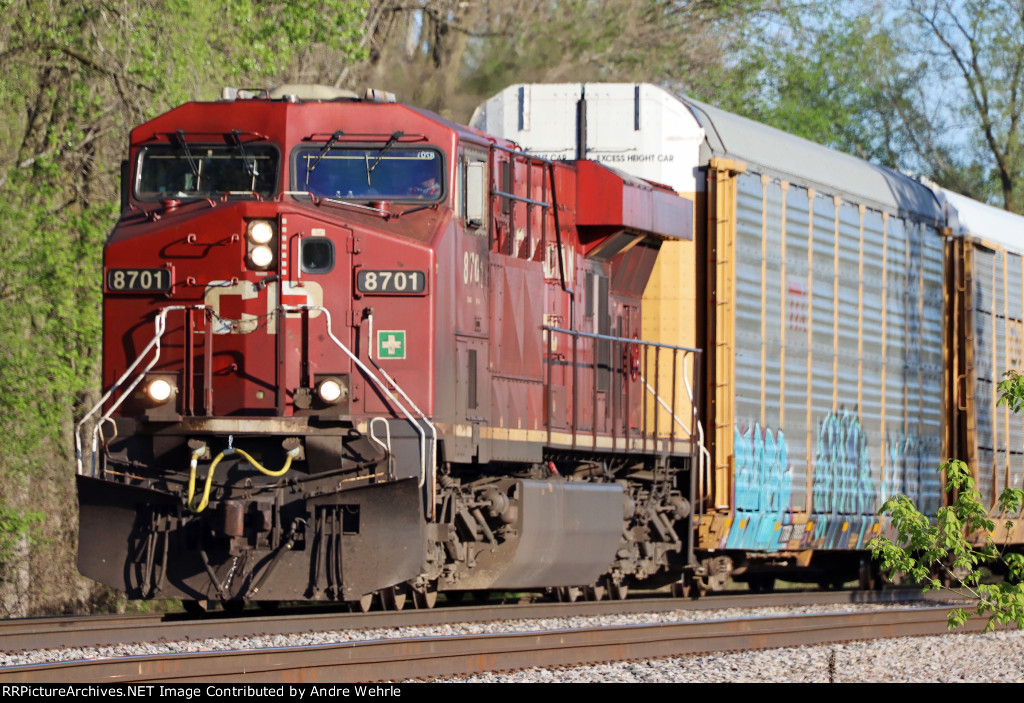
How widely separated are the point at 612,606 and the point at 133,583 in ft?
15.5

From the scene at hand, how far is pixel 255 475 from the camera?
1073 centimetres

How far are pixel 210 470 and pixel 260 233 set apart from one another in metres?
1.76

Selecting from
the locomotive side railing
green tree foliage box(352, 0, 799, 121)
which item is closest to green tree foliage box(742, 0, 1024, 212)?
green tree foliage box(352, 0, 799, 121)

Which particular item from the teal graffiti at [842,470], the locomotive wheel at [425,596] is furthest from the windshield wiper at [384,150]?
the teal graffiti at [842,470]

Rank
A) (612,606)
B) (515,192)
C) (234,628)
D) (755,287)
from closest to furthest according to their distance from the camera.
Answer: (234,628)
(515,192)
(612,606)
(755,287)

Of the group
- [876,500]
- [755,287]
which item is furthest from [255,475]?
[876,500]

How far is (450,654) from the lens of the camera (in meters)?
8.84

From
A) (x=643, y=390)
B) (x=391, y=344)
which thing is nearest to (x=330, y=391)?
(x=391, y=344)

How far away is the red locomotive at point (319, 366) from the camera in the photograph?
1053cm

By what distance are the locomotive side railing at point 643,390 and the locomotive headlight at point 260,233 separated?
2.99m

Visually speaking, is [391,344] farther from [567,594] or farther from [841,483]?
[841,483]

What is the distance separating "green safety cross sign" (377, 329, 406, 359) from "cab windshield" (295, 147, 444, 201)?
3.43ft
